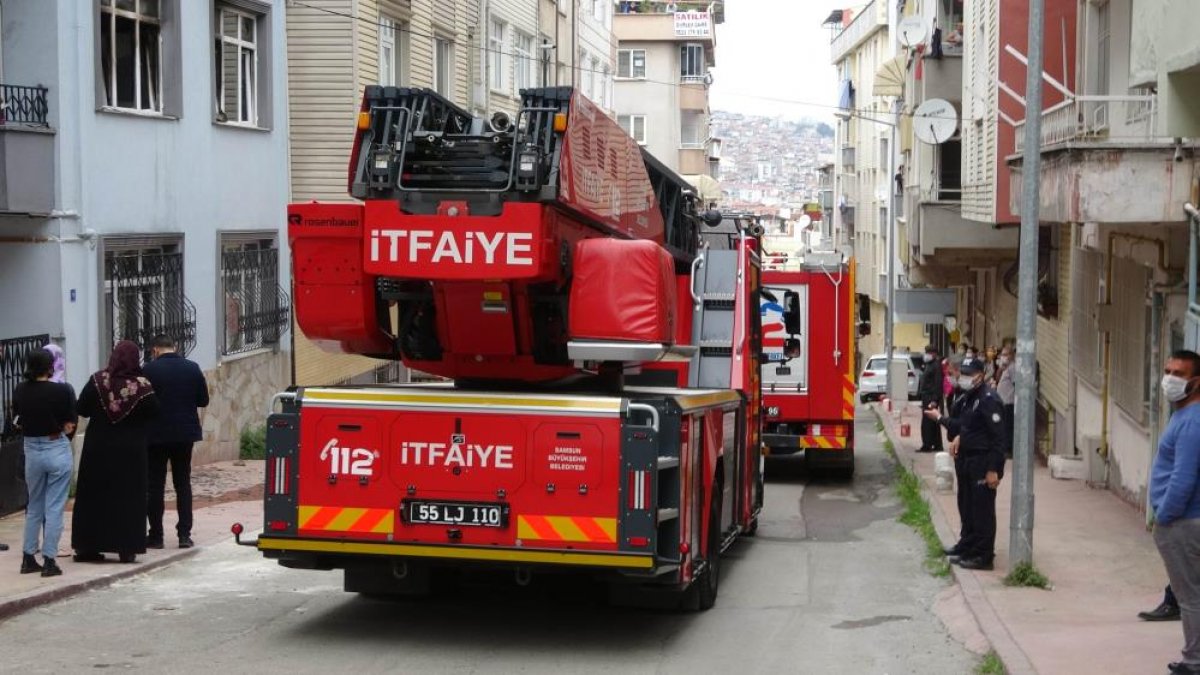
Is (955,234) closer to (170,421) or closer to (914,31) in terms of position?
(914,31)

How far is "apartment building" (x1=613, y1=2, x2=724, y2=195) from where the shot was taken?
6222cm

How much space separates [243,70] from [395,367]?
19.9 feet

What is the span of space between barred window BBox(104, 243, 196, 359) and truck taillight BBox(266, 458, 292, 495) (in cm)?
816

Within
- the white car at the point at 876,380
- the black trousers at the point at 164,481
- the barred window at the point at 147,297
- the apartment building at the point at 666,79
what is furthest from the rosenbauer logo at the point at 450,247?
the apartment building at the point at 666,79

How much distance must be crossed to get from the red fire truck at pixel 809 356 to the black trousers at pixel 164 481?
902 centimetres

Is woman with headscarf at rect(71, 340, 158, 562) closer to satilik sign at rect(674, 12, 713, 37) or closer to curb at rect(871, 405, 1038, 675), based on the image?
curb at rect(871, 405, 1038, 675)

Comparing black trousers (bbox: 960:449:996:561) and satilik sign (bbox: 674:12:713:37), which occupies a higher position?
satilik sign (bbox: 674:12:713:37)

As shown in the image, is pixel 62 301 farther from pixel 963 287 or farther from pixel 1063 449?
pixel 963 287

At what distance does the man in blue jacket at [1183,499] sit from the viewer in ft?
27.5

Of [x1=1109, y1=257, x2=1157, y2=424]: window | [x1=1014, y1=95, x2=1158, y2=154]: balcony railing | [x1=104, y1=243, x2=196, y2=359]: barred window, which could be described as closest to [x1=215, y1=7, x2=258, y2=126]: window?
[x1=104, y1=243, x2=196, y2=359]: barred window

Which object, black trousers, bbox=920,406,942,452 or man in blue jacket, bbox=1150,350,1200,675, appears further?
black trousers, bbox=920,406,942,452

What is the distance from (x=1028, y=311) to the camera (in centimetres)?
1200

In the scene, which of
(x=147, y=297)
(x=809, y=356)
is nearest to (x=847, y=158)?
(x=809, y=356)

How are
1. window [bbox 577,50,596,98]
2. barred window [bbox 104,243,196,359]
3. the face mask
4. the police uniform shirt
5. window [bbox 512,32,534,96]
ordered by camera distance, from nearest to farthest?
the face mask, the police uniform shirt, barred window [bbox 104,243,196,359], window [bbox 512,32,534,96], window [bbox 577,50,596,98]
